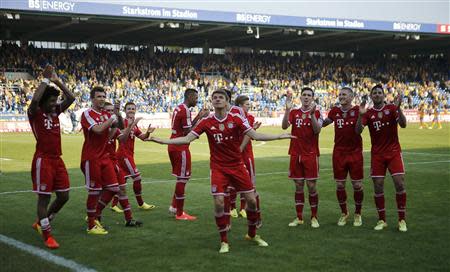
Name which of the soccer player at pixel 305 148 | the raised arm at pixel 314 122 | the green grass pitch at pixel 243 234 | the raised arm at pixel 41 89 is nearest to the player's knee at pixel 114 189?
the green grass pitch at pixel 243 234

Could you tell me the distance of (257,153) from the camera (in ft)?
77.2

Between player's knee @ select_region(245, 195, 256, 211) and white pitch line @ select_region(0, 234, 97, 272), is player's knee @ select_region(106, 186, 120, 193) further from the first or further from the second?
player's knee @ select_region(245, 195, 256, 211)

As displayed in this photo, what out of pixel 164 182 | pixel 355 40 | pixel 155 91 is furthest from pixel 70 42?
pixel 164 182

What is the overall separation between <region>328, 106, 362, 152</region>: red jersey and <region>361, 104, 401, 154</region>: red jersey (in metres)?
0.22

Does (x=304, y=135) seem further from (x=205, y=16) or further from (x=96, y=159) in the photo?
(x=205, y=16)

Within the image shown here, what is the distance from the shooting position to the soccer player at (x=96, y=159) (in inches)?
352

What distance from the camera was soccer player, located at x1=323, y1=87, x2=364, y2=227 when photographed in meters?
9.48

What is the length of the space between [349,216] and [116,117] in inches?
173

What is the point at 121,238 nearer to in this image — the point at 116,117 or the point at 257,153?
the point at 116,117

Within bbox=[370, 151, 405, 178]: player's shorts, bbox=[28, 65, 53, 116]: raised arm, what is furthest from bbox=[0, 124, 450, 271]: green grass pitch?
bbox=[28, 65, 53, 116]: raised arm

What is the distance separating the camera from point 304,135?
31.5 ft

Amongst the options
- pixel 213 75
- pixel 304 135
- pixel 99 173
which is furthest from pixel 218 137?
pixel 213 75

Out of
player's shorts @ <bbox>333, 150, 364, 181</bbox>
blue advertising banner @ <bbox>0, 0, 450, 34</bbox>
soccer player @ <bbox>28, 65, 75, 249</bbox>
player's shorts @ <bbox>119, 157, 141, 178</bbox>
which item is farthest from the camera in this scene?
blue advertising banner @ <bbox>0, 0, 450, 34</bbox>

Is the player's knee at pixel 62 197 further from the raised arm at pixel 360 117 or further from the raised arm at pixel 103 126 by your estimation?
the raised arm at pixel 360 117
